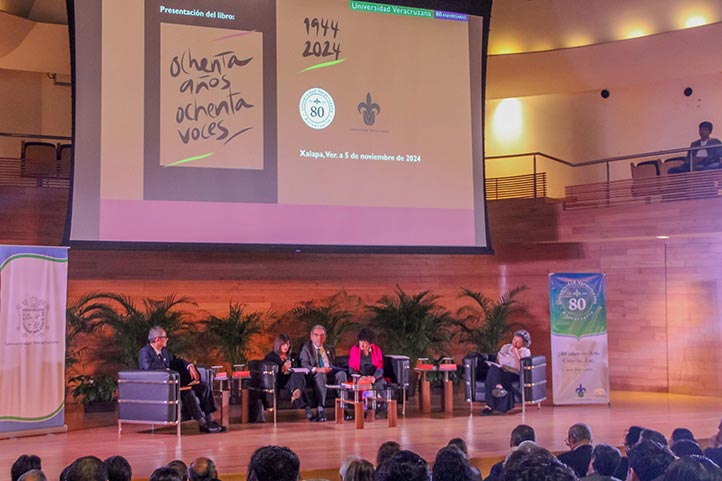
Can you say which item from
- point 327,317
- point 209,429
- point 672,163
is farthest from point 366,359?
point 672,163

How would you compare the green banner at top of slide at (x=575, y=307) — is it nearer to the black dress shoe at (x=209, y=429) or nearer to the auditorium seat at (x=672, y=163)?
the auditorium seat at (x=672, y=163)

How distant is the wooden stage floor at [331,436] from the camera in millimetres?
7125

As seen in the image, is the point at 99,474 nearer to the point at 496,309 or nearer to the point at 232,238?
the point at 232,238

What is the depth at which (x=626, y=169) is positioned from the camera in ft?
44.5

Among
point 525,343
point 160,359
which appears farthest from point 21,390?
point 525,343

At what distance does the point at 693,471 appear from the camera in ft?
8.25

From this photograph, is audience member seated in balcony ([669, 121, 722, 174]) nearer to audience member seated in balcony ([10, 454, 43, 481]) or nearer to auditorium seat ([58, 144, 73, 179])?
auditorium seat ([58, 144, 73, 179])

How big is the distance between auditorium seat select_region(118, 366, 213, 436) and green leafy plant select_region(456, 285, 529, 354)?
170 inches

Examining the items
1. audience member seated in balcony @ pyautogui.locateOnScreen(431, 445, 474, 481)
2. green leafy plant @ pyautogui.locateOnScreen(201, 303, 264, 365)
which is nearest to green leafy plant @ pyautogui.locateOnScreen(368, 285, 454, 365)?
green leafy plant @ pyautogui.locateOnScreen(201, 303, 264, 365)

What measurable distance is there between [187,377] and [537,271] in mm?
5550

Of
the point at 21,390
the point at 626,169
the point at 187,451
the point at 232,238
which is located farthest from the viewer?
the point at 626,169

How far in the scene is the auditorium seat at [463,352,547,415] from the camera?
391 inches

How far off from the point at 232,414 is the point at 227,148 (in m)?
3.09

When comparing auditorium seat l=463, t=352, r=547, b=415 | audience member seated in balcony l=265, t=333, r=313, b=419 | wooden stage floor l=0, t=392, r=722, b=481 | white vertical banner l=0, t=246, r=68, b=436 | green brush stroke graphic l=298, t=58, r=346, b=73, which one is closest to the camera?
wooden stage floor l=0, t=392, r=722, b=481
